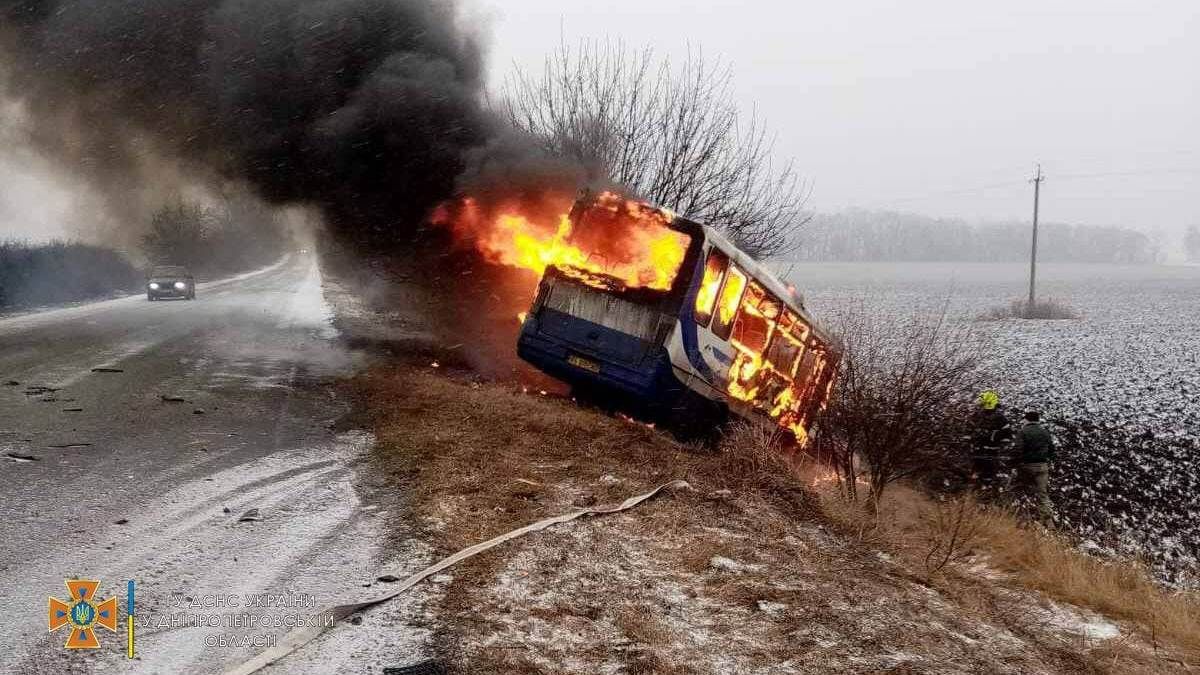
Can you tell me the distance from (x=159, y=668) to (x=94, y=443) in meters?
4.61

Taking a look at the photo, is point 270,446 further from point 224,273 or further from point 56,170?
point 224,273

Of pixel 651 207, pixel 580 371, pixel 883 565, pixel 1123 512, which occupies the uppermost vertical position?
pixel 651 207

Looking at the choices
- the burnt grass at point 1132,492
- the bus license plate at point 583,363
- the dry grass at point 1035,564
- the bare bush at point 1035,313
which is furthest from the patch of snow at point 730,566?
the bare bush at point 1035,313

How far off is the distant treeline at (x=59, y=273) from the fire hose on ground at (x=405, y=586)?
67.9 ft

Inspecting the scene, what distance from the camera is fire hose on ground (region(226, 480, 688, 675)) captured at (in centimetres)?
366

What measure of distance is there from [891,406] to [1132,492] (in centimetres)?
714

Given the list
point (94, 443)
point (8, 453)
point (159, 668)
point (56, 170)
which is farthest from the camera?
point (56, 170)

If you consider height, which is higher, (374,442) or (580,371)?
(580,371)

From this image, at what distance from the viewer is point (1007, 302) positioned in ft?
154

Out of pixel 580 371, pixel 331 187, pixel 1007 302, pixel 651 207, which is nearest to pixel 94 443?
pixel 580 371

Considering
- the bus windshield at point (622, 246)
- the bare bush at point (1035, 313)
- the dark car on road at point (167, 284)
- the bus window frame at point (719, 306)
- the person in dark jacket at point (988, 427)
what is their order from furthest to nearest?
the bare bush at point (1035, 313) → the dark car on road at point (167, 284) → the person in dark jacket at point (988, 427) → the bus window frame at point (719, 306) → the bus windshield at point (622, 246)

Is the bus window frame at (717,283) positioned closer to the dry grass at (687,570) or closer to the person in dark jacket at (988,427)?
the dry grass at (687,570)

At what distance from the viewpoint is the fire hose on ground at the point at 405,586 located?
3664 mm

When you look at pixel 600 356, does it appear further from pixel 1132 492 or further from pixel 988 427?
pixel 1132 492
